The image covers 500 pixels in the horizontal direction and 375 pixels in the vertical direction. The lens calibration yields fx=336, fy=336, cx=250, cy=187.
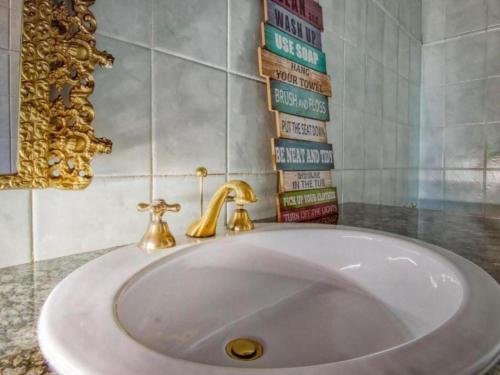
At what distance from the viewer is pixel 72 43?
580 millimetres

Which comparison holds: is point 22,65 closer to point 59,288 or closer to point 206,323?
point 59,288

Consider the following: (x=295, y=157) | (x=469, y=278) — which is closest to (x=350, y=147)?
(x=295, y=157)

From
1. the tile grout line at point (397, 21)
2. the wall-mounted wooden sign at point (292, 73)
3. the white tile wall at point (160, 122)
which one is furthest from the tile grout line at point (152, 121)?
the tile grout line at point (397, 21)

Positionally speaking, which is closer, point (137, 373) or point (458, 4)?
point (137, 373)

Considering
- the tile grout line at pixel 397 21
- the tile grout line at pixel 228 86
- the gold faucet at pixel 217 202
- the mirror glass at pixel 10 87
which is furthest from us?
the tile grout line at pixel 397 21

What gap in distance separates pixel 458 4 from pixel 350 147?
137 cm

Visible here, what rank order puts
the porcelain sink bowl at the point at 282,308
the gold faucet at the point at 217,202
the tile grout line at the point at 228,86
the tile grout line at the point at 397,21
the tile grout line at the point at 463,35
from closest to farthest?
the porcelain sink bowl at the point at 282,308 < the gold faucet at the point at 217,202 < the tile grout line at the point at 228,86 < the tile grout line at the point at 397,21 < the tile grout line at the point at 463,35

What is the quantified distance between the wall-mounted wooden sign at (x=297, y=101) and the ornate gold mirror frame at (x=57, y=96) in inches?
19.5

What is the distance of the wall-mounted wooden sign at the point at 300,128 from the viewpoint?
100 centimetres

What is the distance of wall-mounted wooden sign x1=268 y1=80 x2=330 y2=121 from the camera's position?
98 centimetres

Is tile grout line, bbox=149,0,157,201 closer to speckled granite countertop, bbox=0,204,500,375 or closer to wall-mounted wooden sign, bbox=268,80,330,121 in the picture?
speckled granite countertop, bbox=0,204,500,375

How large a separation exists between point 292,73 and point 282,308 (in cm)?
71

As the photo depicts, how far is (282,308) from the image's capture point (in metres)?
0.67

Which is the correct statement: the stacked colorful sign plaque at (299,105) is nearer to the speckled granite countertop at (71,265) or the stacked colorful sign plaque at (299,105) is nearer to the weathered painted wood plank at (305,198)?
the weathered painted wood plank at (305,198)
